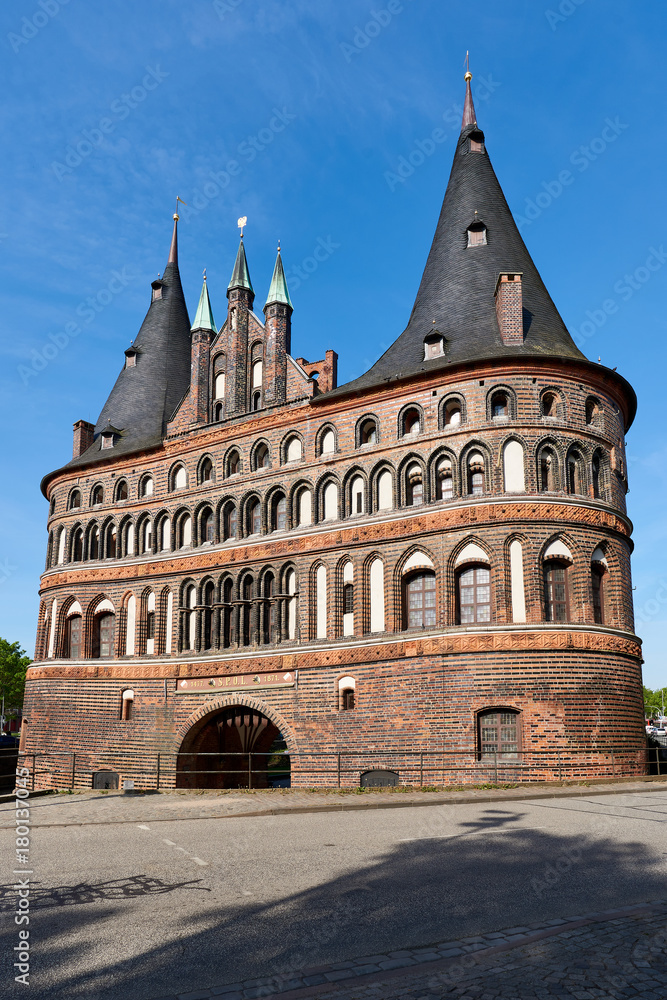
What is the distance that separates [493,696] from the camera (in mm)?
20156

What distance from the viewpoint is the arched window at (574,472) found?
22.1 metres

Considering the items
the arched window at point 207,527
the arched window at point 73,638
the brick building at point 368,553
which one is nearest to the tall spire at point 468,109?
the brick building at point 368,553

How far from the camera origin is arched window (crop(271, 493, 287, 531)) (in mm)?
25906

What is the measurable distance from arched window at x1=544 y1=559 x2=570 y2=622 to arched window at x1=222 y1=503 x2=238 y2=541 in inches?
399

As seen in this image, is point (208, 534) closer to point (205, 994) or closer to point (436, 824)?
point (436, 824)

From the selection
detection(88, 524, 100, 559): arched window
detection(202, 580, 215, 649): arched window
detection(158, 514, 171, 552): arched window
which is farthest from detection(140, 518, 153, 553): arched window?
detection(202, 580, 215, 649): arched window

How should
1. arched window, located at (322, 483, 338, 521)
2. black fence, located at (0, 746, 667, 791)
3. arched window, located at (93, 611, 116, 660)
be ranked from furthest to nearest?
arched window, located at (93, 611, 116, 660), arched window, located at (322, 483, 338, 521), black fence, located at (0, 746, 667, 791)

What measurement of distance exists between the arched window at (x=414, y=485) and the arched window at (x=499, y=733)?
5.91m

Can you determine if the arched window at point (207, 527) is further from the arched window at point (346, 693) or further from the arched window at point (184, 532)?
the arched window at point (346, 693)

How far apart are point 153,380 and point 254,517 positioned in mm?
9131

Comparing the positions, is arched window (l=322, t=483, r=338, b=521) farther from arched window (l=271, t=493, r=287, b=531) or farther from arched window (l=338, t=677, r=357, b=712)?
arched window (l=338, t=677, r=357, b=712)

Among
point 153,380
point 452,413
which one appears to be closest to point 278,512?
point 452,413

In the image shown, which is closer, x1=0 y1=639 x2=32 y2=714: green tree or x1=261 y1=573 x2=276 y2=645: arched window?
x1=261 y1=573 x2=276 y2=645: arched window

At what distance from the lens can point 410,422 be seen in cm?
2395
